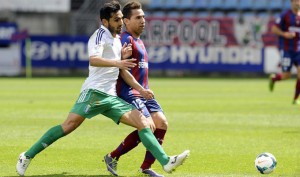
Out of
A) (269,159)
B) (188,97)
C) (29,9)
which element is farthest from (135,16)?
(29,9)

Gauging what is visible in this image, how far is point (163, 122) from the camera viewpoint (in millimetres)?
8578

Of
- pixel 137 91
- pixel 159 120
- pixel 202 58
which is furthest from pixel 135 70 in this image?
pixel 202 58

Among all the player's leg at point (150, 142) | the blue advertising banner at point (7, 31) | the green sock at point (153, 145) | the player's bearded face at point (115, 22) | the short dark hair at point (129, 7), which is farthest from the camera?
the blue advertising banner at point (7, 31)

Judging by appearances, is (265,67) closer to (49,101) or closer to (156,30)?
(156,30)

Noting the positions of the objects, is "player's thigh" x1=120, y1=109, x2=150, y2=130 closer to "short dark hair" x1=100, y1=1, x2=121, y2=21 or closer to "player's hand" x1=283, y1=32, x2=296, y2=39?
"short dark hair" x1=100, y1=1, x2=121, y2=21

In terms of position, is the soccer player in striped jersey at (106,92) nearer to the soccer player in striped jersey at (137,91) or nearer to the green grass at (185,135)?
the soccer player in striped jersey at (137,91)

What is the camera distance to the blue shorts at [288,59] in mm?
18719

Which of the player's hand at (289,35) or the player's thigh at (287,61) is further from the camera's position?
the player's thigh at (287,61)

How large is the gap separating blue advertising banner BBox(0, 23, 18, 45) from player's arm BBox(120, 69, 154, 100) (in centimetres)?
2830

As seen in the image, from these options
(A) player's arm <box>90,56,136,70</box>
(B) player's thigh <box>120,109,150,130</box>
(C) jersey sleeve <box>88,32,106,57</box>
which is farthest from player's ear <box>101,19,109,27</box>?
(B) player's thigh <box>120,109,150,130</box>

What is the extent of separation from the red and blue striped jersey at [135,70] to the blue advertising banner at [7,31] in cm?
2803

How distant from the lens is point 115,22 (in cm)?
826

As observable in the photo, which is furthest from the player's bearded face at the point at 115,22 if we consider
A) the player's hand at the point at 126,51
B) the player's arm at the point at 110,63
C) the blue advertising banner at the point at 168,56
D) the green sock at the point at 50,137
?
the blue advertising banner at the point at 168,56

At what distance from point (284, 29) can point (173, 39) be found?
58.4 ft
